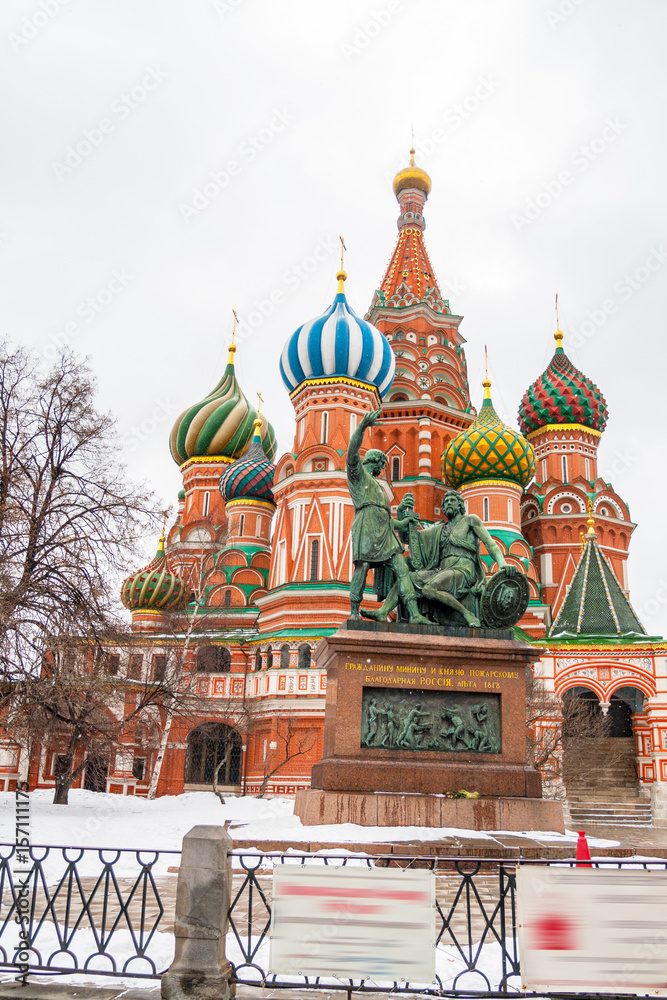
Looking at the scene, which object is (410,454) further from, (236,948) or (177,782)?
(236,948)

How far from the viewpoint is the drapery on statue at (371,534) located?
12.0 m

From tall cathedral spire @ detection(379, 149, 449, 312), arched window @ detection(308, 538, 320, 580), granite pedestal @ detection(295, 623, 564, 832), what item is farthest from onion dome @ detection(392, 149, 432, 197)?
granite pedestal @ detection(295, 623, 564, 832)

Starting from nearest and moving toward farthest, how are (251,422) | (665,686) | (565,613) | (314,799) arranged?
(314,799), (665,686), (565,613), (251,422)

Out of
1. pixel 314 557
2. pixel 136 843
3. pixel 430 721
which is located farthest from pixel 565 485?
pixel 136 843

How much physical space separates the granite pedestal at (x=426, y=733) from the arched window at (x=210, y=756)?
22.8 meters

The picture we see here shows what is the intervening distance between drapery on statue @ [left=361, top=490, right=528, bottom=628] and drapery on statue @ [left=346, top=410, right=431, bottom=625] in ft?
0.66

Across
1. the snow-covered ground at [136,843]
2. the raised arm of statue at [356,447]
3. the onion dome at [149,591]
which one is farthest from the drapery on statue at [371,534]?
the onion dome at [149,591]

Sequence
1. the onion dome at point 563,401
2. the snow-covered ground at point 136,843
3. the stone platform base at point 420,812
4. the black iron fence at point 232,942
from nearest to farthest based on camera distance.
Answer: the black iron fence at point 232,942, the snow-covered ground at point 136,843, the stone platform base at point 420,812, the onion dome at point 563,401

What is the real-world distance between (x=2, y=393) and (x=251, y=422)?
28007 mm

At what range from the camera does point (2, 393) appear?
18562mm

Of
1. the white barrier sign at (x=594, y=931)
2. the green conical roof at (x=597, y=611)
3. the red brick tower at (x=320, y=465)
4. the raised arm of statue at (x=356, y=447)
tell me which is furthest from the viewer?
the red brick tower at (x=320, y=465)

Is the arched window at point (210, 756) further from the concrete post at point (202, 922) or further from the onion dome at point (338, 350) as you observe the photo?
the concrete post at point (202, 922)

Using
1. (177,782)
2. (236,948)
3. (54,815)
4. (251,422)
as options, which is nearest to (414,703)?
(236,948)

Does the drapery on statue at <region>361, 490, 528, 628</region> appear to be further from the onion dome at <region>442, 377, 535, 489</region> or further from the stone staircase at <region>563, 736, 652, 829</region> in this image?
the onion dome at <region>442, 377, 535, 489</region>
